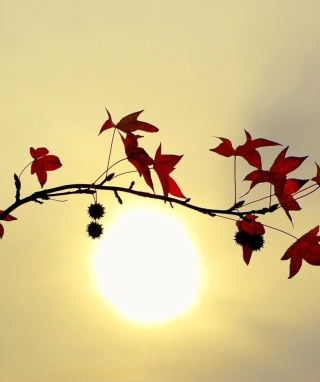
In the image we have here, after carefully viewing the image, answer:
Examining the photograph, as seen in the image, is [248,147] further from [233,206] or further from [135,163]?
[135,163]

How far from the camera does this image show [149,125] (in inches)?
160

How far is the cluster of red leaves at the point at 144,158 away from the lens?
370cm

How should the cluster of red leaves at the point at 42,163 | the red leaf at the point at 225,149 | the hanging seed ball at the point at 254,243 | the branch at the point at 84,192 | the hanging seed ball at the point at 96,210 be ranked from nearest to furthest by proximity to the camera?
the branch at the point at 84,192, the hanging seed ball at the point at 96,210, the hanging seed ball at the point at 254,243, the red leaf at the point at 225,149, the cluster of red leaves at the point at 42,163

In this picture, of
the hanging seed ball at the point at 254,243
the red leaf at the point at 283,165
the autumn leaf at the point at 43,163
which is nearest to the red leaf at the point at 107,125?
the autumn leaf at the point at 43,163

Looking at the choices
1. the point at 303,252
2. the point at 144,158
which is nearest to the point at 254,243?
the point at 303,252

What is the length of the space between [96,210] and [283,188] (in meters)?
1.59

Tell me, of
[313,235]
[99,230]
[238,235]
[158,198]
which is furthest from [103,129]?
[313,235]

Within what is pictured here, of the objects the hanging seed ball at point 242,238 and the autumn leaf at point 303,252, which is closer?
the autumn leaf at point 303,252

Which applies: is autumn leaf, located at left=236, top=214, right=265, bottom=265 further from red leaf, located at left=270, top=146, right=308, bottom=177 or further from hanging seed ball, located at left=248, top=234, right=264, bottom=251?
red leaf, located at left=270, top=146, right=308, bottom=177

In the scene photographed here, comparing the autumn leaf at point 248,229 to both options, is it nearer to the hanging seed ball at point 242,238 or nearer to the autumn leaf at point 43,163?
the hanging seed ball at point 242,238

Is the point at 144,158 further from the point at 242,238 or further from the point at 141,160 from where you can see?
the point at 242,238

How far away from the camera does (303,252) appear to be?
14.0ft

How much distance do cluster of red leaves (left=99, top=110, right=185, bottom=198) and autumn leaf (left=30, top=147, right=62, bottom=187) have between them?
33.5 inches

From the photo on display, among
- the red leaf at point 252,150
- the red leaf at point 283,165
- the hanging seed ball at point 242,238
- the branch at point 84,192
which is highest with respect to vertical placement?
the red leaf at point 252,150
